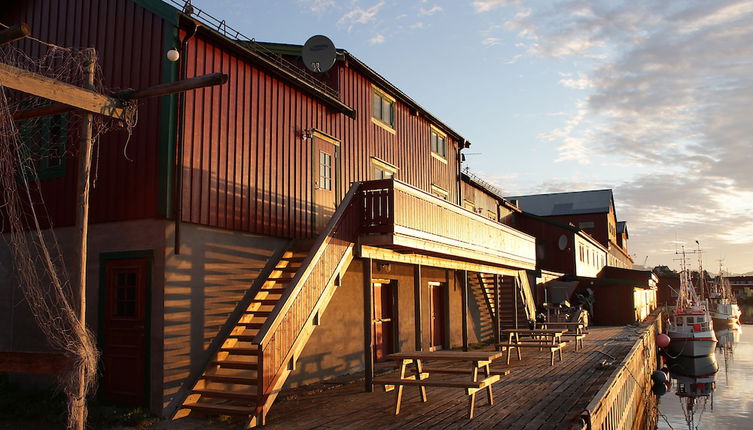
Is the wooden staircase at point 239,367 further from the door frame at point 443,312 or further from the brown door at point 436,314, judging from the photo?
the brown door at point 436,314

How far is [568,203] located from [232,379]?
51.4 metres

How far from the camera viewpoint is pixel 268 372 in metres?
8.88

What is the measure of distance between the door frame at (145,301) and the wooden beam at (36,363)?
3139 mm

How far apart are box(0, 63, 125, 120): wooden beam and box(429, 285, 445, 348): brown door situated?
14.1 m

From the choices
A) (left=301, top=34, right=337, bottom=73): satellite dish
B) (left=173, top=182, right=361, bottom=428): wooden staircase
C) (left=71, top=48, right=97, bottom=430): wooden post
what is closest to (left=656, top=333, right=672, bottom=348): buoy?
(left=301, top=34, right=337, bottom=73): satellite dish

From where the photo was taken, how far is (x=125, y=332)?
9992 mm

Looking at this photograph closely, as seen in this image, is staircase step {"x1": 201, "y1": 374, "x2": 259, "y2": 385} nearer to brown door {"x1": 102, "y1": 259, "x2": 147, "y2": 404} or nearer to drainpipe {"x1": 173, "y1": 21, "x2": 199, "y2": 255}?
brown door {"x1": 102, "y1": 259, "x2": 147, "y2": 404}

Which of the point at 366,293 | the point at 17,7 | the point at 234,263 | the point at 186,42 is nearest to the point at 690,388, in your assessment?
the point at 366,293

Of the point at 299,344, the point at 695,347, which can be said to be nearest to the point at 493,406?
the point at 299,344

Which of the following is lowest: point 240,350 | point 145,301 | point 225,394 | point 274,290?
point 225,394

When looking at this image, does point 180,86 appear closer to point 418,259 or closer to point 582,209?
point 418,259

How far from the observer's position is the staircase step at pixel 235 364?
9737mm

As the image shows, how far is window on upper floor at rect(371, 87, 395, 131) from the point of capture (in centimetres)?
1736

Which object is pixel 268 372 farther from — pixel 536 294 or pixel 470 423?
pixel 536 294
